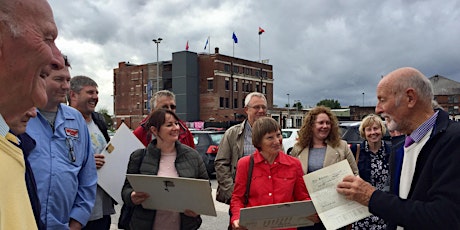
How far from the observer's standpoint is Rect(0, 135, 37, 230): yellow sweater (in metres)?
0.90

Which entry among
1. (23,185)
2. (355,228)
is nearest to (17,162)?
(23,185)

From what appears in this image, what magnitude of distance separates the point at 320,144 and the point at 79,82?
9.41ft

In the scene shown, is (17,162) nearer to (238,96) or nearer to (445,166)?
(445,166)

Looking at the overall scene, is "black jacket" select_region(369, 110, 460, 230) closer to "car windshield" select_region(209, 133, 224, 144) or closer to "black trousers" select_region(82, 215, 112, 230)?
"black trousers" select_region(82, 215, 112, 230)

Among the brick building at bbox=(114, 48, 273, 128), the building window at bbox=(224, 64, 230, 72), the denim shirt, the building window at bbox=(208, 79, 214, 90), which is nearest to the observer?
the denim shirt

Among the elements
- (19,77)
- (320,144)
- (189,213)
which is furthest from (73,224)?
(320,144)

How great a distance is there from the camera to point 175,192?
9.70ft

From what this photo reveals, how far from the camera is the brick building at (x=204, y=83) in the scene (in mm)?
56500

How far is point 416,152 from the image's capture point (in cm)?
228

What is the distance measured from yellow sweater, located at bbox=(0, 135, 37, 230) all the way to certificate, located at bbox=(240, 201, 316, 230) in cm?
181

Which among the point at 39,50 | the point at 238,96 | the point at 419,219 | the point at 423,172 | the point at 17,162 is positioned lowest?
the point at 419,219

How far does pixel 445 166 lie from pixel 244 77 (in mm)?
58505

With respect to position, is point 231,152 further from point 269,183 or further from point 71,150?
point 71,150

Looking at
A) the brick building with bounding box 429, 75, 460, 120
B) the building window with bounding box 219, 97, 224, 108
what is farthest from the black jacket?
the brick building with bounding box 429, 75, 460, 120
